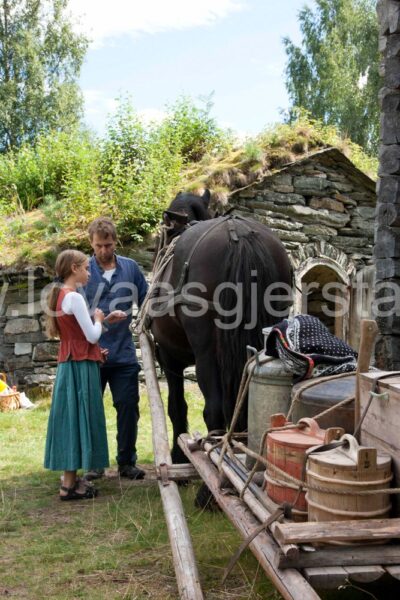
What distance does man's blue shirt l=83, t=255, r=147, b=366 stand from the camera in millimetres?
5523

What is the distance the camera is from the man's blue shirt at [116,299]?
552 cm

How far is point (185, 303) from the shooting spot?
14.9 ft

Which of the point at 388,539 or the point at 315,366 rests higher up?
the point at 315,366

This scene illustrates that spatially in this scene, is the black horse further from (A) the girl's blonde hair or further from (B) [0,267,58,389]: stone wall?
(B) [0,267,58,389]: stone wall

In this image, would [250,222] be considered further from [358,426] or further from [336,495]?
[336,495]

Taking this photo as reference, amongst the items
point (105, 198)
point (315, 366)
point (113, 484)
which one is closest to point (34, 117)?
point (105, 198)

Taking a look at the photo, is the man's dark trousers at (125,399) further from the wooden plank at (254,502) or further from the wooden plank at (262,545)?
the wooden plank at (254,502)

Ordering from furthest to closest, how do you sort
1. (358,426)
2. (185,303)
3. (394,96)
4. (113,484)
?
(113,484), (394,96), (185,303), (358,426)

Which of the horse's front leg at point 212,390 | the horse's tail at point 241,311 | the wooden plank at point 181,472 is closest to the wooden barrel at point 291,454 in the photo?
the wooden plank at point 181,472

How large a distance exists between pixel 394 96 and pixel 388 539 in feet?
12.4

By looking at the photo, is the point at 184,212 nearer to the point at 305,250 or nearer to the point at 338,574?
the point at 338,574

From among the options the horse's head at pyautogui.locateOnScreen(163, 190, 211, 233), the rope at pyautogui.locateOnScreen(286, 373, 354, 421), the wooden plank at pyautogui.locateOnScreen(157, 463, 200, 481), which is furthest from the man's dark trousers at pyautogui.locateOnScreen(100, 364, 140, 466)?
the rope at pyautogui.locateOnScreen(286, 373, 354, 421)

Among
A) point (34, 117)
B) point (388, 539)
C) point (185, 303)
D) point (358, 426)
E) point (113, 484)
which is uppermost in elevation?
point (34, 117)

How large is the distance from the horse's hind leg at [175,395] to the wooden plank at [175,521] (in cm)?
65
